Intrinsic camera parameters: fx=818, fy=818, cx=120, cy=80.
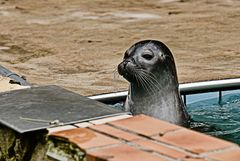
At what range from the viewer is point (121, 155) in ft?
8.62

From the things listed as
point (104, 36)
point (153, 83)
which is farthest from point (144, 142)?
point (104, 36)

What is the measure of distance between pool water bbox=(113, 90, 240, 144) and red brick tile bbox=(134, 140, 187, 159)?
8.08 ft

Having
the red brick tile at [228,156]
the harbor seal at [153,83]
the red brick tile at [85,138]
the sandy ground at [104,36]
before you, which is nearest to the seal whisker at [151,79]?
the harbor seal at [153,83]

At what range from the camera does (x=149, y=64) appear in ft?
15.7

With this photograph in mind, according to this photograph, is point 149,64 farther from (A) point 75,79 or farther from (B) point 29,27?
(B) point 29,27

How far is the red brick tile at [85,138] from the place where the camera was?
2.76 metres

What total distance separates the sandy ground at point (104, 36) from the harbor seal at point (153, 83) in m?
2.76

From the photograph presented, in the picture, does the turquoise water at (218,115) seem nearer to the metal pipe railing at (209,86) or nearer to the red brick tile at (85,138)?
the metal pipe railing at (209,86)

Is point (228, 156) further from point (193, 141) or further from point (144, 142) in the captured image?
point (144, 142)

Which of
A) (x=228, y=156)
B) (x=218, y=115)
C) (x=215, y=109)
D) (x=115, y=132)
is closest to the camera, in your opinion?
(x=228, y=156)

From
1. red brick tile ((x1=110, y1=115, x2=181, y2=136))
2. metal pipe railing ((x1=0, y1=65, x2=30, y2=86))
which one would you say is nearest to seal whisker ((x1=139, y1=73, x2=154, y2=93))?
metal pipe railing ((x1=0, y1=65, x2=30, y2=86))

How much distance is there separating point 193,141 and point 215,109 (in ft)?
9.61

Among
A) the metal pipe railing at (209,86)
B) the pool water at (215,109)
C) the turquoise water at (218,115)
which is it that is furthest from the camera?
the metal pipe railing at (209,86)

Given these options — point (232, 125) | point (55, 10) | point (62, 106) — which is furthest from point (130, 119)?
point (55, 10)
